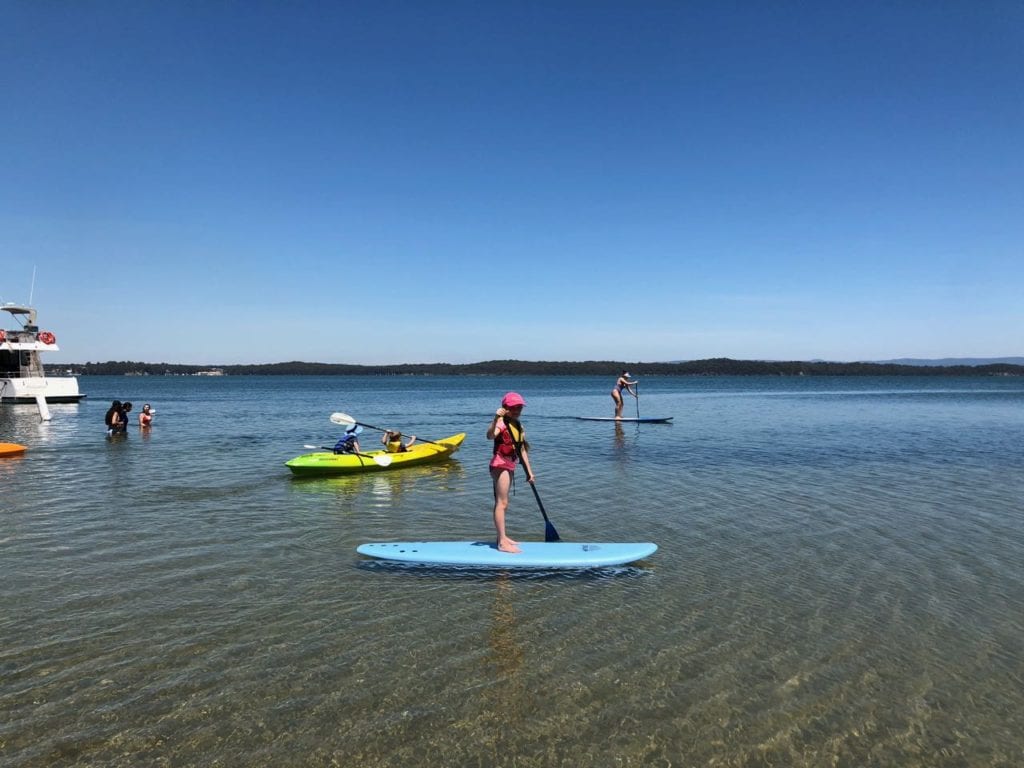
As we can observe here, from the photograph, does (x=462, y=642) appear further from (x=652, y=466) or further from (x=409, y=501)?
(x=652, y=466)

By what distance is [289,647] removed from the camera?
6.46 metres

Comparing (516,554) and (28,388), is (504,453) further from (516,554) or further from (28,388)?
(28,388)

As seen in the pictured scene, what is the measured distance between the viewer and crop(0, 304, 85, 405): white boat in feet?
155

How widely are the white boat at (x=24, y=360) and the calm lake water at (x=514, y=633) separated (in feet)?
135

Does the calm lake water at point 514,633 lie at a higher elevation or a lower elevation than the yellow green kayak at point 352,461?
lower

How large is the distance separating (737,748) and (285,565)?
6.63 metres

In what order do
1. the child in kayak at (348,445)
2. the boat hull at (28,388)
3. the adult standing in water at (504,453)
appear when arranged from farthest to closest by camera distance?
the boat hull at (28,388)
the child in kayak at (348,445)
the adult standing in water at (504,453)

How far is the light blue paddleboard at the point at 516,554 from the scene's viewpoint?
8703mm

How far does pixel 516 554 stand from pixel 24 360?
180ft

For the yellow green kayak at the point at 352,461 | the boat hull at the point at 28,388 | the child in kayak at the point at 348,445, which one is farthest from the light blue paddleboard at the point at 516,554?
the boat hull at the point at 28,388

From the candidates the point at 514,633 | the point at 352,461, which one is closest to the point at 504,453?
the point at 514,633

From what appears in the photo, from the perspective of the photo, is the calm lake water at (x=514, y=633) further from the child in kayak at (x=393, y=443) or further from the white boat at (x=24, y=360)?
the white boat at (x=24, y=360)

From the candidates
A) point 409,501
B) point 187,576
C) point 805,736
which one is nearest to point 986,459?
point 409,501

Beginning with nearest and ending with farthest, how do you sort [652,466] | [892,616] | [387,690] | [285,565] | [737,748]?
[737,748]
[387,690]
[892,616]
[285,565]
[652,466]
